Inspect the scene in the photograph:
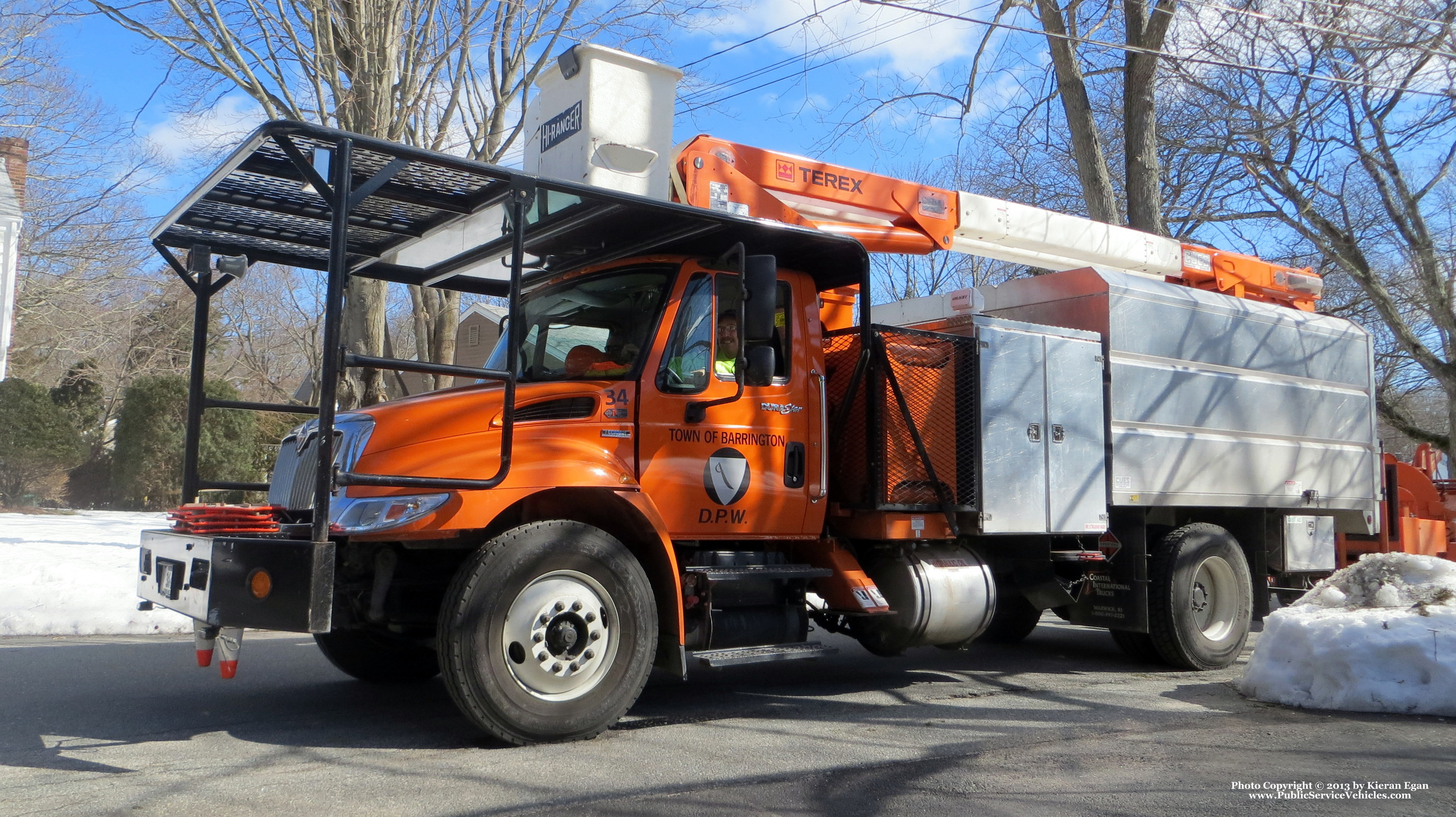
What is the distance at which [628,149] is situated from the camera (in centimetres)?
609

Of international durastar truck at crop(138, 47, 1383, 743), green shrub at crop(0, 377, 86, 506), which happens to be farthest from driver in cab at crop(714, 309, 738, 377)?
green shrub at crop(0, 377, 86, 506)

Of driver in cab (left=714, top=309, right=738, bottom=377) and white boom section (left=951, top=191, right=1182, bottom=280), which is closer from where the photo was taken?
driver in cab (left=714, top=309, right=738, bottom=377)

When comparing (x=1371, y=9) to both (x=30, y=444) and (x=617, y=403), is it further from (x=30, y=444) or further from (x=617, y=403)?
(x=30, y=444)

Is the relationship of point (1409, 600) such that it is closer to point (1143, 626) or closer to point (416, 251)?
point (1143, 626)

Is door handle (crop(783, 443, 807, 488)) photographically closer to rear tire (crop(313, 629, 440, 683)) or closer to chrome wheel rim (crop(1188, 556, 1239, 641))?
rear tire (crop(313, 629, 440, 683))

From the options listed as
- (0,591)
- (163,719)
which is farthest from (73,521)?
(163,719)

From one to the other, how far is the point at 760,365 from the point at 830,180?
7.53ft

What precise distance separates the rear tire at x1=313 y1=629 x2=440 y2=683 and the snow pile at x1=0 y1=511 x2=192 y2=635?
1995mm

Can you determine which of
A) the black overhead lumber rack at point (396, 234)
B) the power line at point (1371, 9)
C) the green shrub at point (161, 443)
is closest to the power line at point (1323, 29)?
the power line at point (1371, 9)

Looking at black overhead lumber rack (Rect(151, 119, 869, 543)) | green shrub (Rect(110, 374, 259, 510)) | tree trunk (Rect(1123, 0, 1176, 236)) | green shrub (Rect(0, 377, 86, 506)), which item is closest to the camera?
black overhead lumber rack (Rect(151, 119, 869, 543))

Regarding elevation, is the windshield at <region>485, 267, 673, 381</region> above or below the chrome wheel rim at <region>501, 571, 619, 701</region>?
above

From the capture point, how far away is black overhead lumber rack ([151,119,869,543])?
15.4 ft

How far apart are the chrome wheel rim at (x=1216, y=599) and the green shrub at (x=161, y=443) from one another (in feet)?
64.1

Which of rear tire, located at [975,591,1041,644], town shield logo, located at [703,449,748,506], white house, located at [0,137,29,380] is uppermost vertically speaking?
white house, located at [0,137,29,380]
